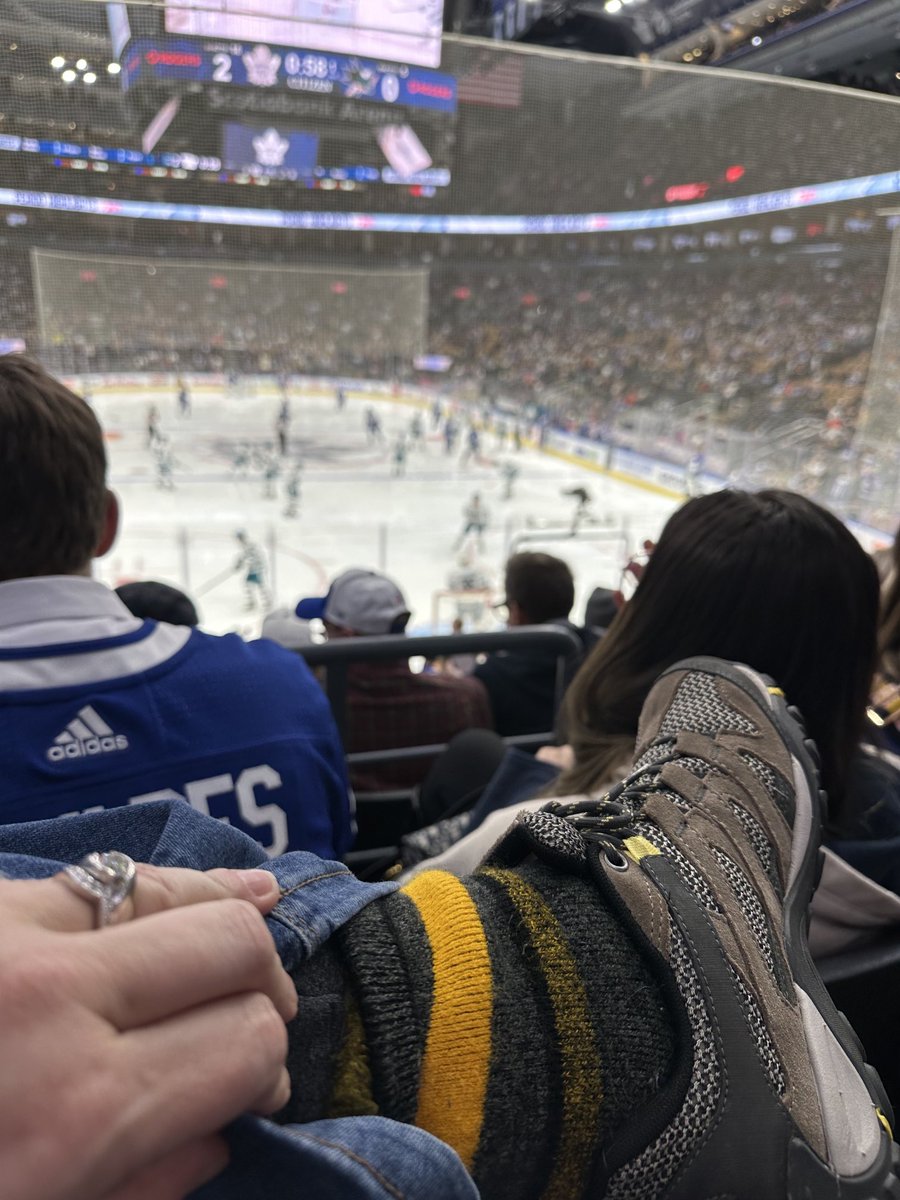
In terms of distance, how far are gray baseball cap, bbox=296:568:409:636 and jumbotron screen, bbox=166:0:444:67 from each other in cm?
241

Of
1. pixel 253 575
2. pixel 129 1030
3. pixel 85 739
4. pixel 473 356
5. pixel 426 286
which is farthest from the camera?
pixel 473 356

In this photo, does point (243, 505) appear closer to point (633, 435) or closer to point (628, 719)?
point (633, 435)

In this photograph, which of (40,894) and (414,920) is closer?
(40,894)

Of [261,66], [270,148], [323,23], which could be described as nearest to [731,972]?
[323,23]

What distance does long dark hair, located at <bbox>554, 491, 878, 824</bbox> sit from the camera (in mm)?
716

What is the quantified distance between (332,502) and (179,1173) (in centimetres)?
617

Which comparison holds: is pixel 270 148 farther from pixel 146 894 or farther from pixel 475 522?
pixel 146 894

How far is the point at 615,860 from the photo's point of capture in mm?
387

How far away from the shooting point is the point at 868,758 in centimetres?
74

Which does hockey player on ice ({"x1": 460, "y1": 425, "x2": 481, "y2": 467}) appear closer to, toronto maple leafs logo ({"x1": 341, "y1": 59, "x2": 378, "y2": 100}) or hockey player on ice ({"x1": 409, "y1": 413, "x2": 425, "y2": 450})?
hockey player on ice ({"x1": 409, "y1": 413, "x2": 425, "y2": 450})

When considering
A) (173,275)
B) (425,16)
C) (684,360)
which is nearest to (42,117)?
(173,275)

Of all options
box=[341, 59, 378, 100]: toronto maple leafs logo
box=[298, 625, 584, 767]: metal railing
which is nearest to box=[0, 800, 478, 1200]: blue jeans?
box=[298, 625, 584, 767]: metal railing

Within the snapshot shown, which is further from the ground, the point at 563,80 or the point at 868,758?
the point at 563,80

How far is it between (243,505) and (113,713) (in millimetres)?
5855
